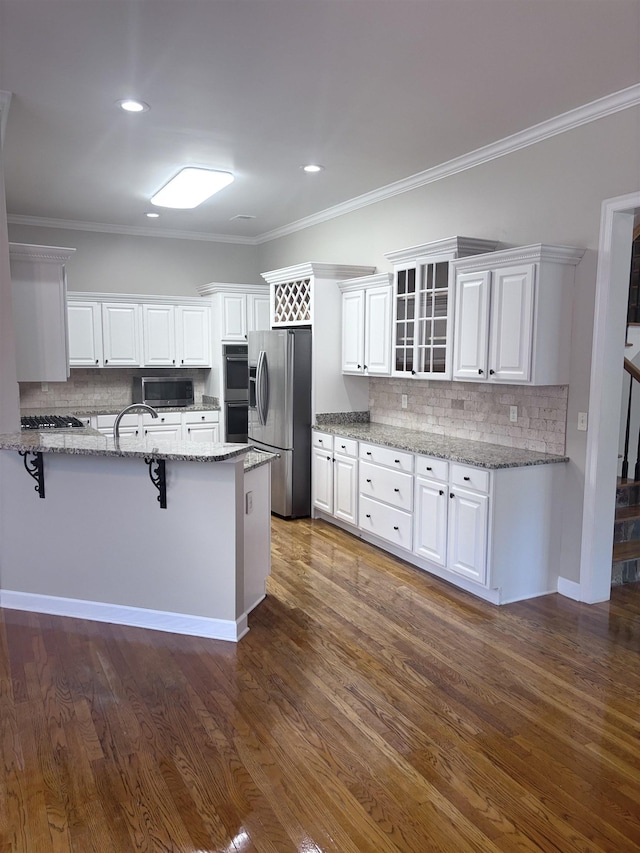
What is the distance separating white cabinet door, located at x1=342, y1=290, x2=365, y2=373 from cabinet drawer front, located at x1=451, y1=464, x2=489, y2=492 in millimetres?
1696

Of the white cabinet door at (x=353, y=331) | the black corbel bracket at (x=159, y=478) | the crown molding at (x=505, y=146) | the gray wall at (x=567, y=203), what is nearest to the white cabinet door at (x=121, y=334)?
the crown molding at (x=505, y=146)

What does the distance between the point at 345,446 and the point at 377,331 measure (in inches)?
39.5

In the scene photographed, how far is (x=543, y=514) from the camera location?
12.8 feet

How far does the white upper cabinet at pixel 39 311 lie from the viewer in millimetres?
4195

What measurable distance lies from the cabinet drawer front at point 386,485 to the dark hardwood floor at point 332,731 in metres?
0.85

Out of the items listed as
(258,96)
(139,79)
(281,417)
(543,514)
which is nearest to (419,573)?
(543,514)

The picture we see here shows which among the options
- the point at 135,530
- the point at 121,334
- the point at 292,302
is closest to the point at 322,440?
the point at 292,302

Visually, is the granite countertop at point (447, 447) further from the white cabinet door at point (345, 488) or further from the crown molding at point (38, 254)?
the crown molding at point (38, 254)

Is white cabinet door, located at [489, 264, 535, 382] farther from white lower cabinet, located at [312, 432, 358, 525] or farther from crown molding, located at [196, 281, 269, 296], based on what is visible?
crown molding, located at [196, 281, 269, 296]

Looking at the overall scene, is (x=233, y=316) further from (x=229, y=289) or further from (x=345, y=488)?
(x=345, y=488)

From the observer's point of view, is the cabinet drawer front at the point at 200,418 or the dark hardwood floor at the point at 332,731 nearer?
the dark hardwood floor at the point at 332,731

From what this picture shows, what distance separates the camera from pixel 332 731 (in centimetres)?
255

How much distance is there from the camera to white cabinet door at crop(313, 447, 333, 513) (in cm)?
544

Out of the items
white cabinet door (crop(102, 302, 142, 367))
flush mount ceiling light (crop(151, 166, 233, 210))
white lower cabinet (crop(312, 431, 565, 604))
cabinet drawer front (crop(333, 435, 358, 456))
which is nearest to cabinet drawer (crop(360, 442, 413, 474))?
white lower cabinet (crop(312, 431, 565, 604))
